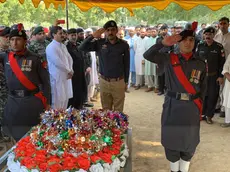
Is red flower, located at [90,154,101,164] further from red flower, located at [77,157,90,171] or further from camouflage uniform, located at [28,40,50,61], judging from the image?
camouflage uniform, located at [28,40,50,61]

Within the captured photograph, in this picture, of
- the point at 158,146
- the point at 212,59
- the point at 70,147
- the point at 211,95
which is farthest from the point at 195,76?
the point at 211,95

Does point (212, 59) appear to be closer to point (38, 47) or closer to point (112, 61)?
point (112, 61)

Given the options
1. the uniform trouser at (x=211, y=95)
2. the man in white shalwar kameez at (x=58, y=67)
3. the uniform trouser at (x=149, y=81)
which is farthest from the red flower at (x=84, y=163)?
the uniform trouser at (x=149, y=81)

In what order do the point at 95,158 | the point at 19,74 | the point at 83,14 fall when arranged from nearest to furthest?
1. the point at 95,158
2. the point at 19,74
3. the point at 83,14

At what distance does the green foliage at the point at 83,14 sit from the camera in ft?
60.1

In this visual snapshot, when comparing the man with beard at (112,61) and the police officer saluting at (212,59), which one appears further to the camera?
the police officer saluting at (212,59)

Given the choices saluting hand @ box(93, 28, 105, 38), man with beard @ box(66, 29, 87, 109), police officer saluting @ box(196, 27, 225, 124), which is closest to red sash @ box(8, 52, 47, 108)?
saluting hand @ box(93, 28, 105, 38)

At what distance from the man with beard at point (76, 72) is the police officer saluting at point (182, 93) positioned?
305 cm

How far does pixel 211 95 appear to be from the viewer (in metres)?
5.89

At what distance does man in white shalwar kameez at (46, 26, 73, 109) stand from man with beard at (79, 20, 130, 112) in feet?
1.67

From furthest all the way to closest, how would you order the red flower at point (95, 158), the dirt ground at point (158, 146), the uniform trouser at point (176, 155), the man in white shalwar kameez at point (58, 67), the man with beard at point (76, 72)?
1. the man with beard at point (76, 72)
2. the man in white shalwar kameez at point (58, 67)
3. the dirt ground at point (158, 146)
4. the uniform trouser at point (176, 155)
5. the red flower at point (95, 158)

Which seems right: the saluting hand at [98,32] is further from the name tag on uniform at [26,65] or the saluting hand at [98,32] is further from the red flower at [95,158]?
the red flower at [95,158]

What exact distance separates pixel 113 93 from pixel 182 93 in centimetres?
194

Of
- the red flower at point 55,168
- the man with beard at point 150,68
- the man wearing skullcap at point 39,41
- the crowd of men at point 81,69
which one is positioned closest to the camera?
the red flower at point 55,168
